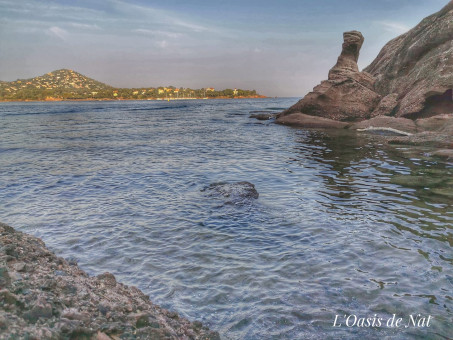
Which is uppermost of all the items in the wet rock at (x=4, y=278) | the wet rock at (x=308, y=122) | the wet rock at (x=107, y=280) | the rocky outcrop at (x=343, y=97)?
the rocky outcrop at (x=343, y=97)

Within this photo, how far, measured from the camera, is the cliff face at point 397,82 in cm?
2855

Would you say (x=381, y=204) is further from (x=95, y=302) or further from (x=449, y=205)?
(x=95, y=302)

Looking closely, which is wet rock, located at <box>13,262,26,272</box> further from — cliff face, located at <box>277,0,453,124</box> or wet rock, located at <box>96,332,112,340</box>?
cliff face, located at <box>277,0,453,124</box>

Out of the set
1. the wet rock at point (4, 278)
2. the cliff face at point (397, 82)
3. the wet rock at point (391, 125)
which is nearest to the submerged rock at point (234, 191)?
the wet rock at point (4, 278)

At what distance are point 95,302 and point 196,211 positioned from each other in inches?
255

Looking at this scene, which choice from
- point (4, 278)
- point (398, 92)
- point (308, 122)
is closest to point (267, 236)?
point (4, 278)

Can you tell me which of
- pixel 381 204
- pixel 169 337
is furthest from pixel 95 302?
pixel 381 204

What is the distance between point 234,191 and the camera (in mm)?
11766

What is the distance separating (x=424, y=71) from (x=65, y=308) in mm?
36473

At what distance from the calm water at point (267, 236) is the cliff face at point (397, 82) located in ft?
47.1

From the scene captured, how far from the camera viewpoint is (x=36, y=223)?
30.2 ft

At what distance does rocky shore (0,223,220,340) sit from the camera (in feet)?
9.93

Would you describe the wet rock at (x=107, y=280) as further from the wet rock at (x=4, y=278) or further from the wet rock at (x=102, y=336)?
the wet rock at (x=102, y=336)

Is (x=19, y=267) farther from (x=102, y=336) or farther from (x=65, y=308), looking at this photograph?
(x=102, y=336)
